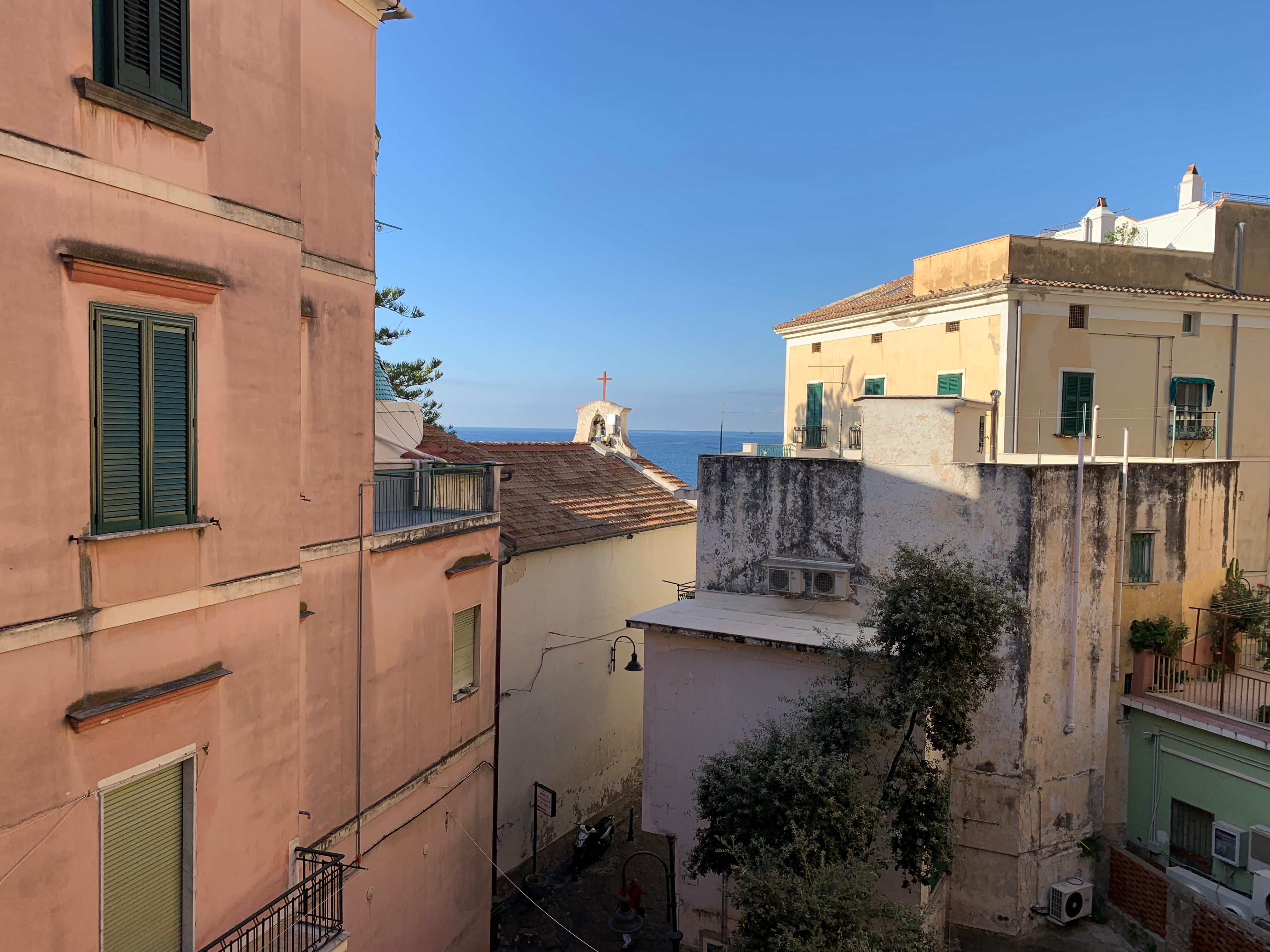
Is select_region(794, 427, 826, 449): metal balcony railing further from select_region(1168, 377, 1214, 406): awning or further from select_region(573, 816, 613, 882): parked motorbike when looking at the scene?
select_region(573, 816, 613, 882): parked motorbike

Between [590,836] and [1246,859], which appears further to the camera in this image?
[590,836]

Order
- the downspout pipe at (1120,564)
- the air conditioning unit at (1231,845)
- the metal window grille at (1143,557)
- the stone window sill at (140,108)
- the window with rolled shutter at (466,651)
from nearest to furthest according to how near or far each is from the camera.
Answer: the stone window sill at (140,108)
the window with rolled shutter at (466,651)
the air conditioning unit at (1231,845)
the downspout pipe at (1120,564)
the metal window grille at (1143,557)

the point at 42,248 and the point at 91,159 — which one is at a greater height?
the point at 91,159

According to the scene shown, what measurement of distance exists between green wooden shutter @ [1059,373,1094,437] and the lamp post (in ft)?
46.2

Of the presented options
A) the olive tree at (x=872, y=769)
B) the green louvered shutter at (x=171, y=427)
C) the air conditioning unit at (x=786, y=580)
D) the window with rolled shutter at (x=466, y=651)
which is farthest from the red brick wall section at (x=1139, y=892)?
the green louvered shutter at (x=171, y=427)

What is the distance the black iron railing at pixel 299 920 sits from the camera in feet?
25.6

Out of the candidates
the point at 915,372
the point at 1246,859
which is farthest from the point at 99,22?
the point at 915,372

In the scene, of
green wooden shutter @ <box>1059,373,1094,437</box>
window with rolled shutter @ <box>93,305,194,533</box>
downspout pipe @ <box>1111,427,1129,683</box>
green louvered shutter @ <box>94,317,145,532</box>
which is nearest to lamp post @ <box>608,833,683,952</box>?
downspout pipe @ <box>1111,427,1129,683</box>

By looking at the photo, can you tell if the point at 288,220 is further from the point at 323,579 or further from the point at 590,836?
the point at 590,836

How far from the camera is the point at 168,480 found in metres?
7.11

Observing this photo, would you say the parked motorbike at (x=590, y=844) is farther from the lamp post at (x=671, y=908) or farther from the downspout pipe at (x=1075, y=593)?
the downspout pipe at (x=1075, y=593)

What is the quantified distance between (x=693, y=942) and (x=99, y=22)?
14630 millimetres

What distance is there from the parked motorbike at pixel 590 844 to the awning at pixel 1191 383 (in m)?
17.4

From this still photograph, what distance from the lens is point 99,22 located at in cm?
648
